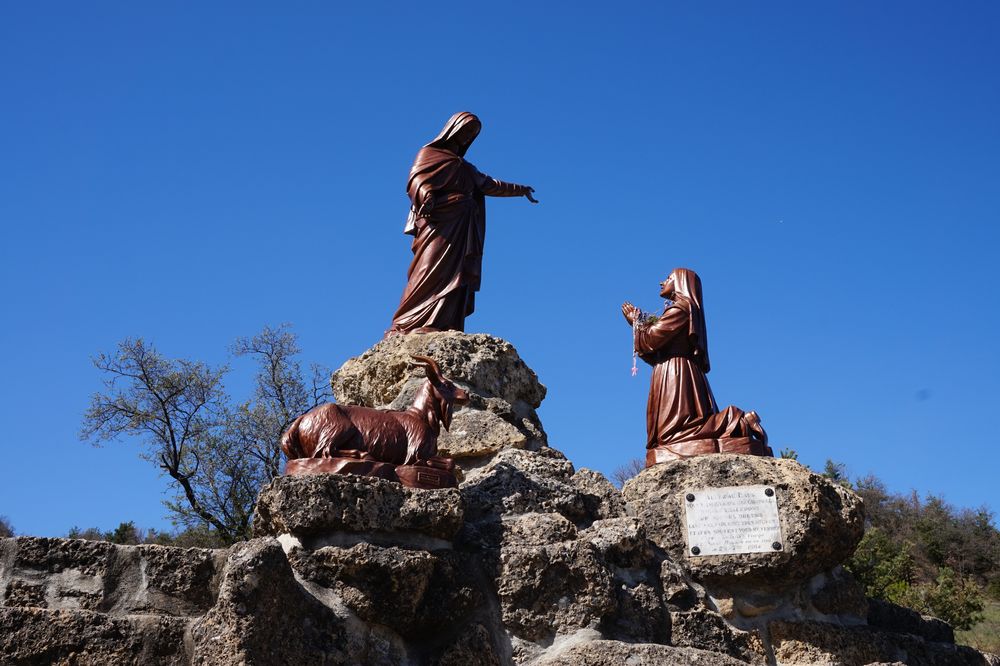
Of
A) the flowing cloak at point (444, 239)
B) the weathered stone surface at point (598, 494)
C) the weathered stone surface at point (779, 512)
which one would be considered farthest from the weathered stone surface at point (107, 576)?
the flowing cloak at point (444, 239)

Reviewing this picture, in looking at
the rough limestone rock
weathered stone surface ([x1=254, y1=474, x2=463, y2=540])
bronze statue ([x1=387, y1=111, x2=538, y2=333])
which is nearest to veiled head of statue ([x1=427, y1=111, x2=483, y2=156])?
bronze statue ([x1=387, y1=111, x2=538, y2=333])

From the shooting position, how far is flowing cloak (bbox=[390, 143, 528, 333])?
7.66 metres

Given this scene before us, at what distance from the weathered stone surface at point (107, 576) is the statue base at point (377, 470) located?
62 cm

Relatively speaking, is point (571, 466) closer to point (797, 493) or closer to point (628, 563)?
point (628, 563)

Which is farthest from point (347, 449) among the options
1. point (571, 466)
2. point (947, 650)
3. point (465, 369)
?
point (947, 650)

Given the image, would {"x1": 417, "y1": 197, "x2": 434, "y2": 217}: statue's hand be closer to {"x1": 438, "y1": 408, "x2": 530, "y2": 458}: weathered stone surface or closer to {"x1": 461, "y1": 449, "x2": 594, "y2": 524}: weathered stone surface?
{"x1": 438, "y1": 408, "x2": 530, "y2": 458}: weathered stone surface

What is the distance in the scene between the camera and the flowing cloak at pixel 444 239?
25.1ft

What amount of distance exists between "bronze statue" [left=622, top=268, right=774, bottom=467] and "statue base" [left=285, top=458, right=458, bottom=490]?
2294 mm

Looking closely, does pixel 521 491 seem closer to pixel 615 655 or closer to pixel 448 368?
pixel 615 655

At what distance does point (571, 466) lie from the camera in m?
5.61

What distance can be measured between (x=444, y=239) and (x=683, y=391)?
2.32 meters

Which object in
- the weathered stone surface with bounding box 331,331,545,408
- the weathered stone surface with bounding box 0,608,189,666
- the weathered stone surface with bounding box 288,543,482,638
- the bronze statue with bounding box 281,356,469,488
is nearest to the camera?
the weathered stone surface with bounding box 0,608,189,666

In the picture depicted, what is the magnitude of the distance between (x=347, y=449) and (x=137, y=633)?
126cm

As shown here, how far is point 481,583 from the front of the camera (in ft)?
14.6
